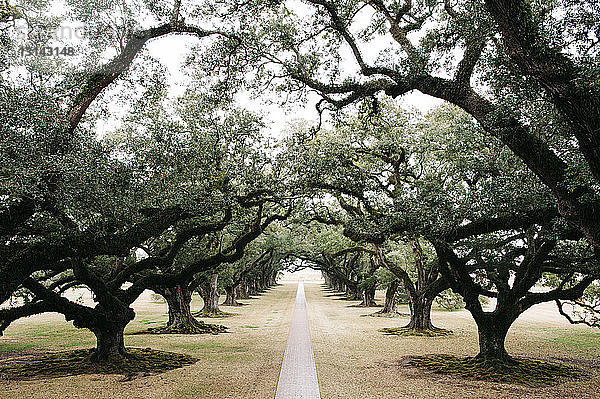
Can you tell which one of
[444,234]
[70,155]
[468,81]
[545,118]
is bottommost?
[444,234]

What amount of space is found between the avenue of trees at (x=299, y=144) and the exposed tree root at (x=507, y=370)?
37 cm

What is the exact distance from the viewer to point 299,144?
455 inches

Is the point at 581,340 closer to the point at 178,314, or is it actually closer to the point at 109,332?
the point at 178,314

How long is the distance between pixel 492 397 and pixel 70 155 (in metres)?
8.24

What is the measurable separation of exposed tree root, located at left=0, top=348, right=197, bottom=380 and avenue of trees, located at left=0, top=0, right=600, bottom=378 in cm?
48

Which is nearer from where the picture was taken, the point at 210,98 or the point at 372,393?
the point at 372,393

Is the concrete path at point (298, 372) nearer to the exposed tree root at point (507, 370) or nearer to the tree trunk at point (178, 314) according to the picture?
the exposed tree root at point (507, 370)

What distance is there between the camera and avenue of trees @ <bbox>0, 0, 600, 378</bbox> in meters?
5.35

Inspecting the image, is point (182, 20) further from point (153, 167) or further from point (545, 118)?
point (545, 118)

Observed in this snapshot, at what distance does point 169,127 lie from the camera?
929 centimetres

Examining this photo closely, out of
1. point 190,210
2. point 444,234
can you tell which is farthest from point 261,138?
point 444,234

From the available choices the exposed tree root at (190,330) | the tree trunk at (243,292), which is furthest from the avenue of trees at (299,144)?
the tree trunk at (243,292)

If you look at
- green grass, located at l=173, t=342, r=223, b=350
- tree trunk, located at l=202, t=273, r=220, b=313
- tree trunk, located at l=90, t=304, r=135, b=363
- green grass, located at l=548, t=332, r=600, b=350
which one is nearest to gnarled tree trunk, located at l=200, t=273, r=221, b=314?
tree trunk, located at l=202, t=273, r=220, b=313

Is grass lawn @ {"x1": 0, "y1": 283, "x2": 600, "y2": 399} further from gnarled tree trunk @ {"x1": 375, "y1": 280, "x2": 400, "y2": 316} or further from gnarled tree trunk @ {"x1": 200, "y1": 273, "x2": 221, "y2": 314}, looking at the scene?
gnarled tree trunk @ {"x1": 375, "y1": 280, "x2": 400, "y2": 316}
